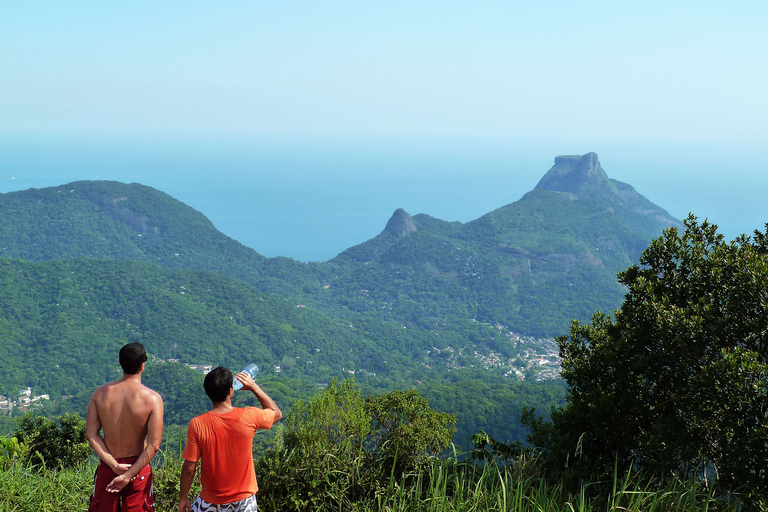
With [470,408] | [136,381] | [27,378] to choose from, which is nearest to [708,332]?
[136,381]

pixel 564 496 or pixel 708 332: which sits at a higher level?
pixel 708 332

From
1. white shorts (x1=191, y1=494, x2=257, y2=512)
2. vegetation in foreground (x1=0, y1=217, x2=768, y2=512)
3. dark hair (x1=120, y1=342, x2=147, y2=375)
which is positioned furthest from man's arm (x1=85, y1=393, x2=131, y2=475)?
vegetation in foreground (x1=0, y1=217, x2=768, y2=512)

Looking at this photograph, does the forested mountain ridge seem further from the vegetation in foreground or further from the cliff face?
the vegetation in foreground

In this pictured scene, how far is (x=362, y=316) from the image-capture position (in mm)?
85812

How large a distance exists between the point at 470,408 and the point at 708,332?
35.2 m

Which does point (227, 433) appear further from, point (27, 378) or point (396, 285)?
point (396, 285)

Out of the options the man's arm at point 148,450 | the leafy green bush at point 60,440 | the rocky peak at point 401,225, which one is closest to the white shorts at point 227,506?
the man's arm at point 148,450

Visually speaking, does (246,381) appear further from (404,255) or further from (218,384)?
(404,255)

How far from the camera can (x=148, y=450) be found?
285 cm

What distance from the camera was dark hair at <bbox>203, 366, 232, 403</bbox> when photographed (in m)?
2.61

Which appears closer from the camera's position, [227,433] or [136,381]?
[227,433]

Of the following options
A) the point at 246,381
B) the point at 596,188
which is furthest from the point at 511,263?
the point at 246,381

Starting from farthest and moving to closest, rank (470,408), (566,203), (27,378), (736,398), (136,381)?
(566,203)
(27,378)
(470,408)
(736,398)
(136,381)

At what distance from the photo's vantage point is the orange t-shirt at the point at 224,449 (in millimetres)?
2639
